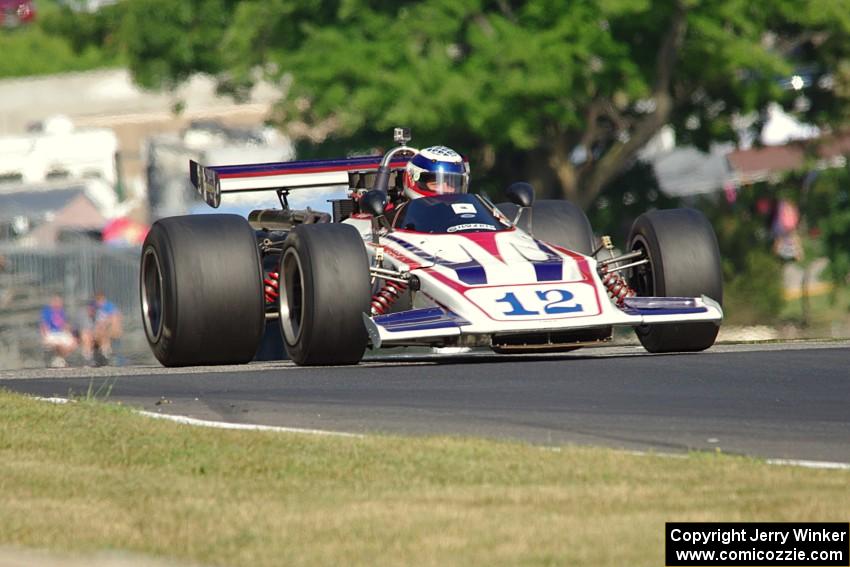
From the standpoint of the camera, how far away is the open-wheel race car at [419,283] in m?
12.8

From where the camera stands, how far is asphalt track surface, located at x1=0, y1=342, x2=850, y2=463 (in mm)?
9727

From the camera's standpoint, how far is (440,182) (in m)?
15.1

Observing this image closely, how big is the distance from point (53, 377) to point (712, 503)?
7156 mm

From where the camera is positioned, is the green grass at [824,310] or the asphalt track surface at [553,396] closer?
the asphalt track surface at [553,396]

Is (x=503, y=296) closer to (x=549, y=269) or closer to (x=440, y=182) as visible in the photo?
(x=549, y=269)

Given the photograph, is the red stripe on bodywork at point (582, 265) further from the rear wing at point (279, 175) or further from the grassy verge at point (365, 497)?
the grassy verge at point (365, 497)

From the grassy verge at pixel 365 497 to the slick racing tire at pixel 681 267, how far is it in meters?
4.99


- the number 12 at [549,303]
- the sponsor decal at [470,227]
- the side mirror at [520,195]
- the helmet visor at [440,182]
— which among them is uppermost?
the helmet visor at [440,182]

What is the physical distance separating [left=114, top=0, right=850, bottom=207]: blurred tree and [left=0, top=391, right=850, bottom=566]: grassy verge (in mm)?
19492

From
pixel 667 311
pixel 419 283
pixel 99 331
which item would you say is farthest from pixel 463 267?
pixel 99 331

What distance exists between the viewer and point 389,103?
97.4 feet

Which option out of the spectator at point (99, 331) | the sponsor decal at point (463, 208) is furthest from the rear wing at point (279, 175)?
the spectator at point (99, 331)

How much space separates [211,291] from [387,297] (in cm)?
130

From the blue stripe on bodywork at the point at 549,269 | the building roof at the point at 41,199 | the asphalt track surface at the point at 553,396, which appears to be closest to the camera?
the asphalt track surface at the point at 553,396
